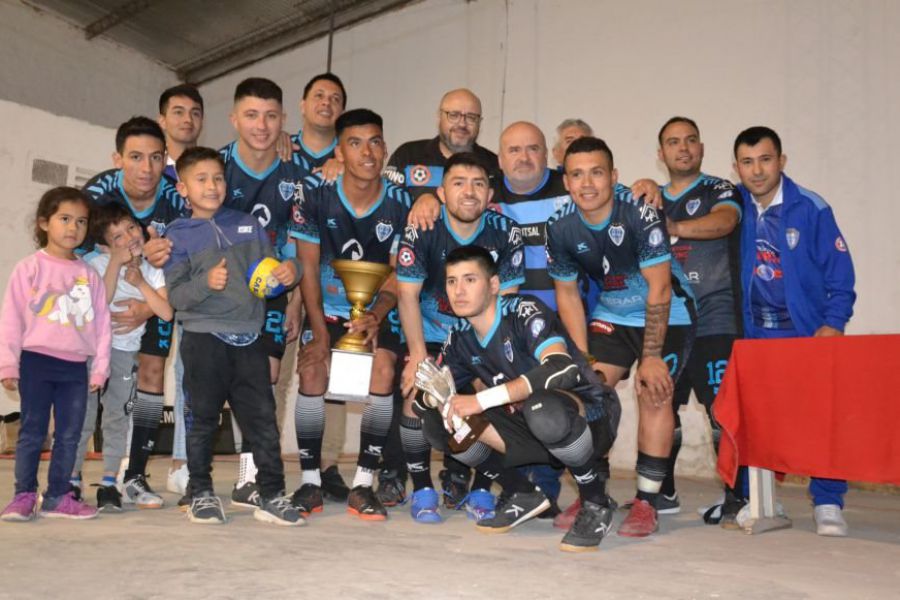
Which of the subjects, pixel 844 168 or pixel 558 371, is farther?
pixel 844 168

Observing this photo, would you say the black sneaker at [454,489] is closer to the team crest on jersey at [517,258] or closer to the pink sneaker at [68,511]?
the team crest on jersey at [517,258]

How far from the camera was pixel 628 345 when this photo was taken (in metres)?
4.08

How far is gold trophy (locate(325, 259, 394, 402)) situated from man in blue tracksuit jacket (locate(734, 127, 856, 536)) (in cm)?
176

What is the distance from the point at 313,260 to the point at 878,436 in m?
2.57

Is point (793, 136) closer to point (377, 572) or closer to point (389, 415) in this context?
point (389, 415)

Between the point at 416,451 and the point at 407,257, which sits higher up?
the point at 407,257

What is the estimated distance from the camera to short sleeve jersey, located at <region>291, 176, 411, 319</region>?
4.28 meters

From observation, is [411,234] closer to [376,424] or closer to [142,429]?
[376,424]

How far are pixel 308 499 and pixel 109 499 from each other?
89 centimetres

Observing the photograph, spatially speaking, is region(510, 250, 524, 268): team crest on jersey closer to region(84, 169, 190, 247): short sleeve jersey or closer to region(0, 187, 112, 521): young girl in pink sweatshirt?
region(84, 169, 190, 247): short sleeve jersey

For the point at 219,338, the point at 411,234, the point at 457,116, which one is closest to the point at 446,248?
the point at 411,234

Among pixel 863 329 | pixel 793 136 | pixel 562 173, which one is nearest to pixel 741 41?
pixel 793 136

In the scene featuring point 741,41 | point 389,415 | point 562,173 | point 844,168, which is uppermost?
point 741,41

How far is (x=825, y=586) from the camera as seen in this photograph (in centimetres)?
269
